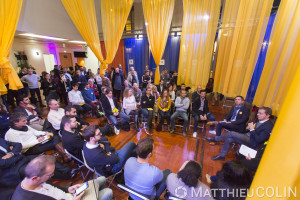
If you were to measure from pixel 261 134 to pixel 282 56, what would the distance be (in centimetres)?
148

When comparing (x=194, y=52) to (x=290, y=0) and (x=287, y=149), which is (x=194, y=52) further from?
(x=287, y=149)

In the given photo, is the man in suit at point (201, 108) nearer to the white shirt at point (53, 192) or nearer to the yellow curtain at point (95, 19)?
the white shirt at point (53, 192)

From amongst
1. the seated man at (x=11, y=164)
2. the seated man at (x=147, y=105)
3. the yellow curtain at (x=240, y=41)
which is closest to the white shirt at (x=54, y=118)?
the seated man at (x=11, y=164)

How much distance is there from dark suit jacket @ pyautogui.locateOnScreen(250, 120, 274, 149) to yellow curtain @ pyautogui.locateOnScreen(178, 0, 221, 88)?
2318mm

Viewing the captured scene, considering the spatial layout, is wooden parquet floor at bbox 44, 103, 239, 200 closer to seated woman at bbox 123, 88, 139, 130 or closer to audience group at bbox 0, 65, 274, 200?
audience group at bbox 0, 65, 274, 200

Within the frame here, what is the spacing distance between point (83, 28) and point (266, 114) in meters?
5.79

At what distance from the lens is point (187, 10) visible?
400 centimetres

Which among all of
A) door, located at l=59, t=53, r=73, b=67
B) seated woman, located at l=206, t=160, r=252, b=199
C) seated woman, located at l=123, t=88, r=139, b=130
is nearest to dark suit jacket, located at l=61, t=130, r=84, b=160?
seated woman, located at l=123, t=88, r=139, b=130

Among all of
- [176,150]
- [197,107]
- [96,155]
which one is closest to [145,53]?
[197,107]

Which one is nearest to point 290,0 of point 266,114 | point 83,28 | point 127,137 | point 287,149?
point 266,114

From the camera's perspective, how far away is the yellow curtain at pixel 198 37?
3684mm

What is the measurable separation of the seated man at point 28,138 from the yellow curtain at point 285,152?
2.86 metres

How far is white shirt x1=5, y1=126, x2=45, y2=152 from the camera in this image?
1996 mm

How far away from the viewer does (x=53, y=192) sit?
4.15 ft
